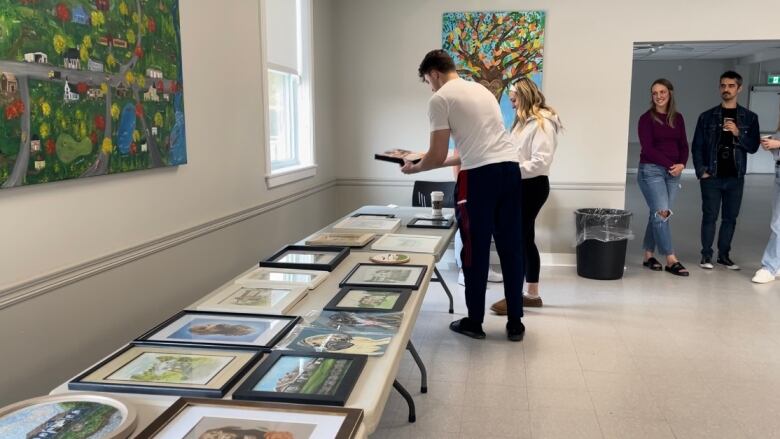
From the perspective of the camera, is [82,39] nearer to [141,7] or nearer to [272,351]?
[141,7]

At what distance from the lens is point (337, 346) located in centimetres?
152

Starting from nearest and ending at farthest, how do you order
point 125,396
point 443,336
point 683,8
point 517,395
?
point 125,396
point 517,395
point 443,336
point 683,8

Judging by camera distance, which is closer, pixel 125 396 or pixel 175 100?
pixel 125 396

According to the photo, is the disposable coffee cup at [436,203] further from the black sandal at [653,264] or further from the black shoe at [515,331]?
the black sandal at [653,264]

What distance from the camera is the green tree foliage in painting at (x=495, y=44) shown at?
4.93 metres

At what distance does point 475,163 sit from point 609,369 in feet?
4.12

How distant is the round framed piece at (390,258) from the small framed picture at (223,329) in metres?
0.69

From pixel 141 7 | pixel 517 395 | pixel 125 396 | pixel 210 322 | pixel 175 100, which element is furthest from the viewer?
pixel 517 395

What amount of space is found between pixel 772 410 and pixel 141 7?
3.12m

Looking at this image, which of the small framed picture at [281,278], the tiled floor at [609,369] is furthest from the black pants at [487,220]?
the small framed picture at [281,278]

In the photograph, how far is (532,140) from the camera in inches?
143

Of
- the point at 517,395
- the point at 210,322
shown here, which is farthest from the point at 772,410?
the point at 210,322

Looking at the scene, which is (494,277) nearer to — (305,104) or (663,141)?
(663,141)

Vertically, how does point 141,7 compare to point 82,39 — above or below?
above
